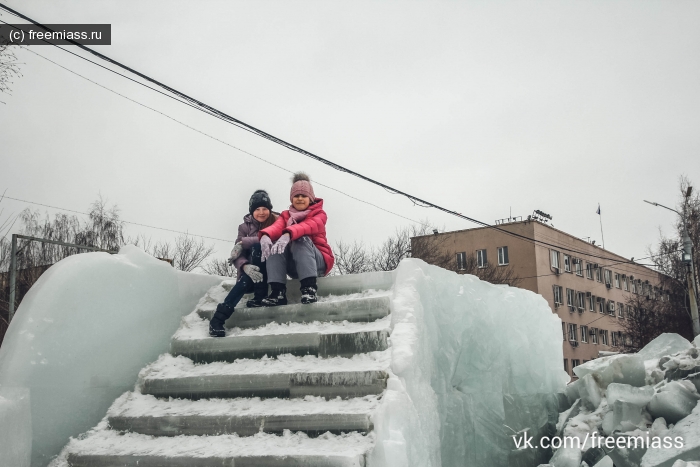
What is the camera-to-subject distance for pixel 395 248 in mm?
31203

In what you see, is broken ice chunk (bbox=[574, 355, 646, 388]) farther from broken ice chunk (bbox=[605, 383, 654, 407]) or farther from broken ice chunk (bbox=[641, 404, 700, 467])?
broken ice chunk (bbox=[641, 404, 700, 467])

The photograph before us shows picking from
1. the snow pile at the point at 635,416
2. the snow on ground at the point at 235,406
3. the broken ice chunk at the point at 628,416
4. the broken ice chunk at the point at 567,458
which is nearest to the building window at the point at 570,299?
the snow pile at the point at 635,416

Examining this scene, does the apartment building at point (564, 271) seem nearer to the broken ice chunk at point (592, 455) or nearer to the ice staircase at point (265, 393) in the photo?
the broken ice chunk at point (592, 455)

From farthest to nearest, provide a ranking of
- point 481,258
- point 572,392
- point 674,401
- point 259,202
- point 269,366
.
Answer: point 481,258
point 572,392
point 259,202
point 674,401
point 269,366

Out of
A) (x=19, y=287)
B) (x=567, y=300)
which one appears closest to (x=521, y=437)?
(x=19, y=287)

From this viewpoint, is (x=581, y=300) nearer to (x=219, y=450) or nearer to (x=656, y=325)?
(x=656, y=325)

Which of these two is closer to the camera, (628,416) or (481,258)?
(628,416)

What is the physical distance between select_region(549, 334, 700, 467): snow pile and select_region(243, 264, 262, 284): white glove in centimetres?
270

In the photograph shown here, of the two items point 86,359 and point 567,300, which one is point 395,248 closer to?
point 567,300

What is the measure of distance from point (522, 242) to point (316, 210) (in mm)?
29632

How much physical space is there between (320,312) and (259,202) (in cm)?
135

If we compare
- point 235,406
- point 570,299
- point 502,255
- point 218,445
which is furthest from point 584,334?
point 218,445

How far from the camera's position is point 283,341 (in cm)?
388

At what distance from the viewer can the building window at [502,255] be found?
32.7 meters
